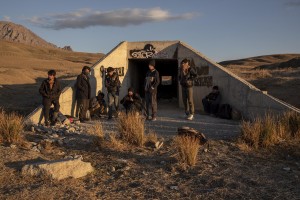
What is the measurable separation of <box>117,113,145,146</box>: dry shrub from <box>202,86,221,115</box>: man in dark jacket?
450 cm

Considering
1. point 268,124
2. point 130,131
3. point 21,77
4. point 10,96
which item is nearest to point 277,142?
point 268,124

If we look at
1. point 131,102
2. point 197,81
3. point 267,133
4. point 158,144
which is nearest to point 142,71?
point 197,81

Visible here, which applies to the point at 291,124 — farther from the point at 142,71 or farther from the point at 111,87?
the point at 142,71

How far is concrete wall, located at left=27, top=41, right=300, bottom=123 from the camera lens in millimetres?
10859

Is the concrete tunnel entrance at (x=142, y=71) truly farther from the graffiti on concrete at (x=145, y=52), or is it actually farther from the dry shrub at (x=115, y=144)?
the dry shrub at (x=115, y=144)

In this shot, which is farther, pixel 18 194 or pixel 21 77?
pixel 21 77

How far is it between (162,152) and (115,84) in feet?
15.0

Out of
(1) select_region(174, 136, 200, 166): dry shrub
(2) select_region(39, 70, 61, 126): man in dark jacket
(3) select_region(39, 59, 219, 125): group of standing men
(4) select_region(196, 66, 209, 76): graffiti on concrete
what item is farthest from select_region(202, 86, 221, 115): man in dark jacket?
(1) select_region(174, 136, 200, 166): dry shrub

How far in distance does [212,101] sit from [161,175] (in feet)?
21.2

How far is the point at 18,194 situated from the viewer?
5344 millimetres

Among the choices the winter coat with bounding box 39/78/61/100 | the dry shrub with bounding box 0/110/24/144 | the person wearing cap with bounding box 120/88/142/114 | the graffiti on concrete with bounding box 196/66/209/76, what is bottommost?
the dry shrub with bounding box 0/110/24/144

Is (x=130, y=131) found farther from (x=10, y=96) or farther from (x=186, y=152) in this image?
(x=10, y=96)

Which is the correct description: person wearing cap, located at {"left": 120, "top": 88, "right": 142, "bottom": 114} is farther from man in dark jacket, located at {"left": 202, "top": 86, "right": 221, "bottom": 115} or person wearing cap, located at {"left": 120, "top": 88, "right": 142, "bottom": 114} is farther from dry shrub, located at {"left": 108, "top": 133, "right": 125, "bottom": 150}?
dry shrub, located at {"left": 108, "top": 133, "right": 125, "bottom": 150}

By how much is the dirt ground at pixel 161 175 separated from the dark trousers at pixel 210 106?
404 cm
